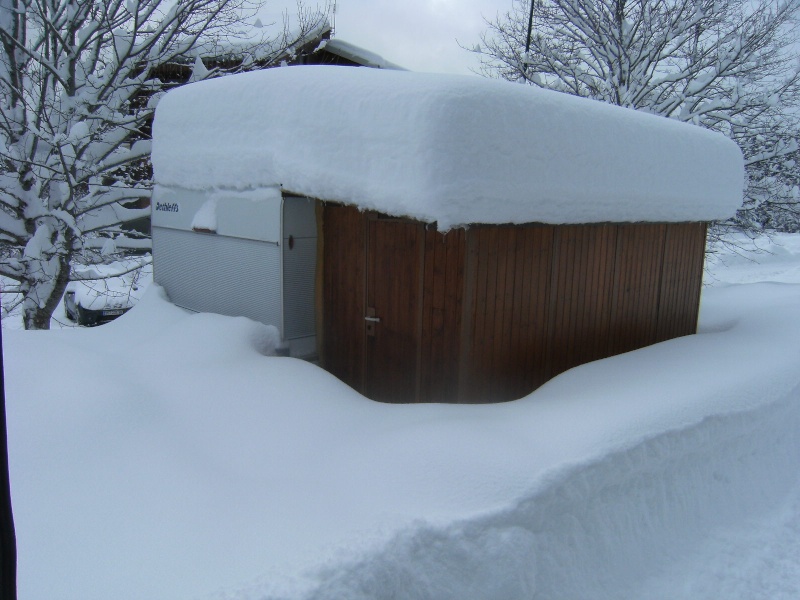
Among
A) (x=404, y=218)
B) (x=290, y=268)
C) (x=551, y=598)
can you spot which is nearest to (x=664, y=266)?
(x=404, y=218)

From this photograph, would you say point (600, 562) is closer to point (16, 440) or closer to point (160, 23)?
point (16, 440)

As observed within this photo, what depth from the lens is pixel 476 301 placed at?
5.34 m

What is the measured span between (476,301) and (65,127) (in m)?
6.99

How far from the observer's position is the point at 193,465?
13.0 feet

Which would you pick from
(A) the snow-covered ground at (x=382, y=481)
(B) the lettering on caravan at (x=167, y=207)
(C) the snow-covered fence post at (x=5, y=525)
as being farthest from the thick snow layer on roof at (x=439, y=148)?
(C) the snow-covered fence post at (x=5, y=525)

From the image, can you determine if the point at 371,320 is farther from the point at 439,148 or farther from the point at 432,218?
the point at 439,148

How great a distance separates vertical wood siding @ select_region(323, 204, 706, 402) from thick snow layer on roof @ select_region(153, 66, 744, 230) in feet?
1.30

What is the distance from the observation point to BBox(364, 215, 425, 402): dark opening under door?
18.6 feet

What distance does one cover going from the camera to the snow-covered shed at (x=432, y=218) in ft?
16.1

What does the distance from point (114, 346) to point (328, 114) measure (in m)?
3.21

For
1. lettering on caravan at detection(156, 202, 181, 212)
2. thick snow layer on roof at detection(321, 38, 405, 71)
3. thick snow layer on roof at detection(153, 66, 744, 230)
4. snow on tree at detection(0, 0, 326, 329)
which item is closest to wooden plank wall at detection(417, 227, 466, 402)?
thick snow layer on roof at detection(153, 66, 744, 230)

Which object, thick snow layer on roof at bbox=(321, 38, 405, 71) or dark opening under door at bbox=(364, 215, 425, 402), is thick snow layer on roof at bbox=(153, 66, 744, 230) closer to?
dark opening under door at bbox=(364, 215, 425, 402)

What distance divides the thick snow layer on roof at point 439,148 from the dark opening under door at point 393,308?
63 centimetres

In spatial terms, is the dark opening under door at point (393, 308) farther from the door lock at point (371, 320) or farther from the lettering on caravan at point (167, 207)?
the lettering on caravan at point (167, 207)
